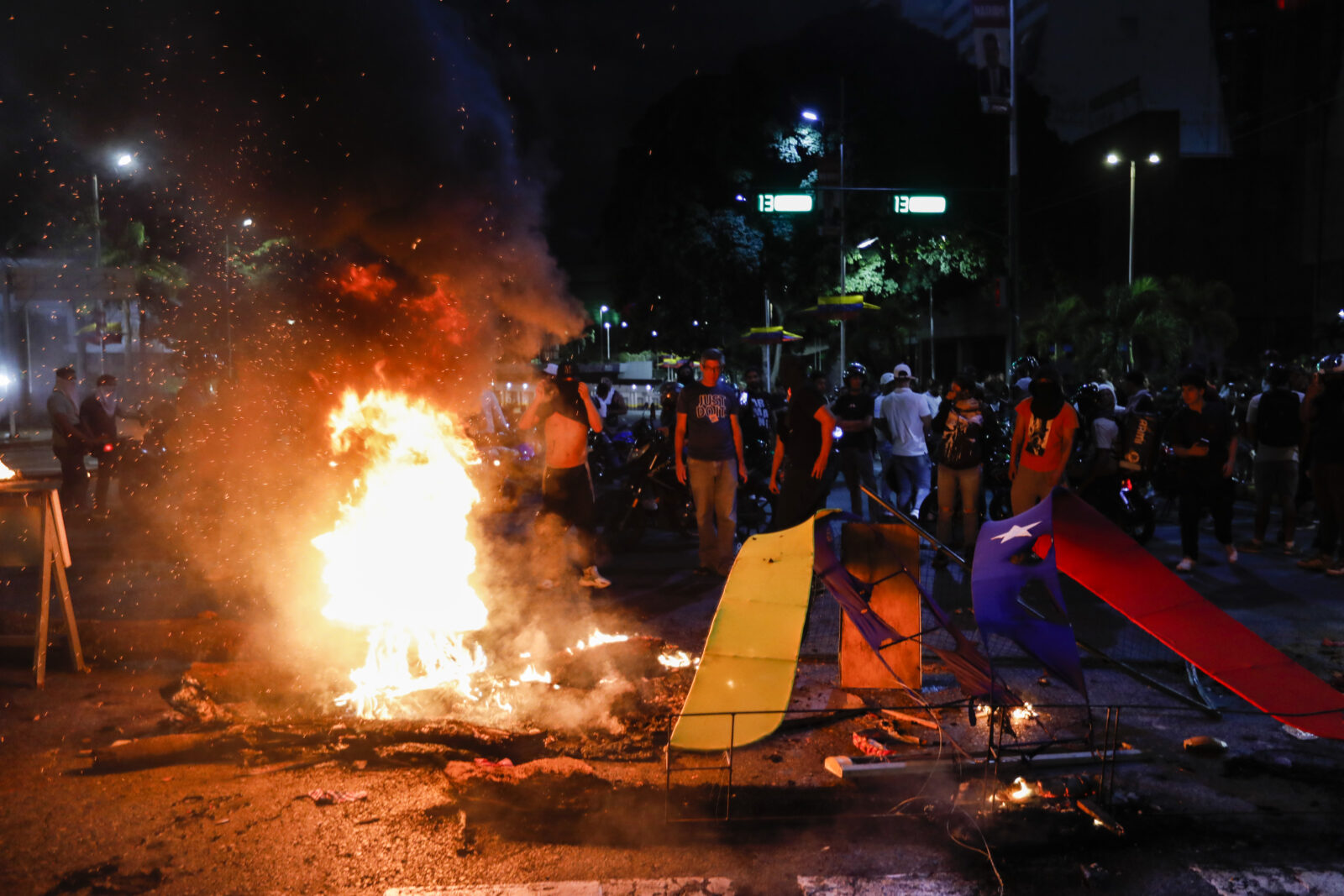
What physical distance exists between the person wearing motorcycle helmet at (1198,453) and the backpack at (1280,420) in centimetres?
93

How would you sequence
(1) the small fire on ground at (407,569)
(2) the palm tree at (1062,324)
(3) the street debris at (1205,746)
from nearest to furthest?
(3) the street debris at (1205,746)
(1) the small fire on ground at (407,569)
(2) the palm tree at (1062,324)

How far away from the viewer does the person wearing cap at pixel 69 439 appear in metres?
11.4

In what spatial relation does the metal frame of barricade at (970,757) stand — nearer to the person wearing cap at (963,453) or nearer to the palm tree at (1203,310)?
the person wearing cap at (963,453)

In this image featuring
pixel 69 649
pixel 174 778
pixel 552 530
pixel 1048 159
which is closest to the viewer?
pixel 174 778

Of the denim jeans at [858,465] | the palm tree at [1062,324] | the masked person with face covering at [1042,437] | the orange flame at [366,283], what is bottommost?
the denim jeans at [858,465]

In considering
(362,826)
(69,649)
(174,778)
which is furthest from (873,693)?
(69,649)

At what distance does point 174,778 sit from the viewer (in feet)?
13.4

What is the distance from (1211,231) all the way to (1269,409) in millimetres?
27075

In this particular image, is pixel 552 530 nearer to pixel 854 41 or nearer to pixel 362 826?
pixel 362 826

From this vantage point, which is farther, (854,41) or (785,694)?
(854,41)

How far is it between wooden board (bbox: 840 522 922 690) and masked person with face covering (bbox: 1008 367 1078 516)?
2748 mm

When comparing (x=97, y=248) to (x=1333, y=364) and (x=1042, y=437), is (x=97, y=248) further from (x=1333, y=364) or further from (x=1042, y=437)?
(x=1333, y=364)

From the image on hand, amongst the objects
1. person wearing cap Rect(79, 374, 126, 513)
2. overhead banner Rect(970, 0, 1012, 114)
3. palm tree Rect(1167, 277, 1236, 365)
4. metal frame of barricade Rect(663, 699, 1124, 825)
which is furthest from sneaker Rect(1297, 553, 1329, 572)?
palm tree Rect(1167, 277, 1236, 365)

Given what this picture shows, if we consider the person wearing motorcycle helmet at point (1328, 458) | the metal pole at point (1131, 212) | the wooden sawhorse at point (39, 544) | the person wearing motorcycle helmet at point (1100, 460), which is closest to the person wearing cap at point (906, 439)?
the person wearing motorcycle helmet at point (1100, 460)
